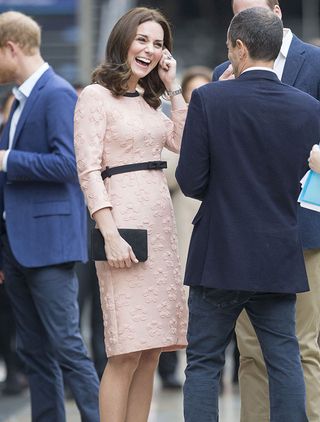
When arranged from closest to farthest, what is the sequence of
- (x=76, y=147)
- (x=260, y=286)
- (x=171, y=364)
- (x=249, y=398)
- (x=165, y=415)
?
(x=260, y=286), (x=76, y=147), (x=249, y=398), (x=165, y=415), (x=171, y=364)

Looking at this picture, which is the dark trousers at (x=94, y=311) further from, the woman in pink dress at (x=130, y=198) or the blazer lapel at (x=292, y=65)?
the blazer lapel at (x=292, y=65)

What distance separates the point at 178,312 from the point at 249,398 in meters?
0.64

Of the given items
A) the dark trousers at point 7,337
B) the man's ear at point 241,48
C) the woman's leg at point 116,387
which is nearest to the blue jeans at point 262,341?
the woman's leg at point 116,387

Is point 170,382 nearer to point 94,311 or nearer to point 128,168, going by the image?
point 94,311

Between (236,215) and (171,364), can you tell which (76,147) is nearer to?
(236,215)

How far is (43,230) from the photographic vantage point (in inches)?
256

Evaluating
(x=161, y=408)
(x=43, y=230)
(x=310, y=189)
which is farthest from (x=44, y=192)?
(x=161, y=408)

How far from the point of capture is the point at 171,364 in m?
9.16

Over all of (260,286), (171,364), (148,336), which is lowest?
(171,364)

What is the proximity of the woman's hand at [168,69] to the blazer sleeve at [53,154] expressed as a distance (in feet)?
2.50

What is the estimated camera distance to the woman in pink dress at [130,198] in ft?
18.6

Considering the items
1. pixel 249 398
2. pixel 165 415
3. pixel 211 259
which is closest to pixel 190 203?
pixel 165 415

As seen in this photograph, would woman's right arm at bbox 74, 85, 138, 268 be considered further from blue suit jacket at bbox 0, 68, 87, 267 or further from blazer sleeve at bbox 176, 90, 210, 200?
blue suit jacket at bbox 0, 68, 87, 267

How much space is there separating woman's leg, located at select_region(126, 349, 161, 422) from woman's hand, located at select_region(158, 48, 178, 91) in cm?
126
